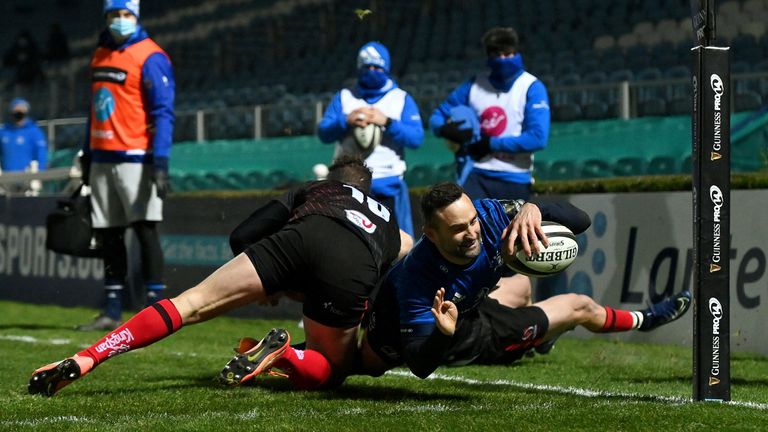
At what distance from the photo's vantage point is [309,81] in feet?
72.8

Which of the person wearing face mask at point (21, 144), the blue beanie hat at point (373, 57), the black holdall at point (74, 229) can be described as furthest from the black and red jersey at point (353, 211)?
the person wearing face mask at point (21, 144)

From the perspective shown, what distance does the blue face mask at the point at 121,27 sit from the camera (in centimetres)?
987

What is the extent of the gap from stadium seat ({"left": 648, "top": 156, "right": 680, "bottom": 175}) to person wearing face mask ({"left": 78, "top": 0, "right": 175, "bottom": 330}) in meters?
3.77

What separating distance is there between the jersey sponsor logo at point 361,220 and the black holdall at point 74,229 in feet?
14.4

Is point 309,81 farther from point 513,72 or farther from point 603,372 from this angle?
point 603,372

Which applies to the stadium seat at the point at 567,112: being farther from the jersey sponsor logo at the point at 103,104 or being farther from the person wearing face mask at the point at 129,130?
the jersey sponsor logo at the point at 103,104

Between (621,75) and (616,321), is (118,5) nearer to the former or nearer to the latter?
(616,321)

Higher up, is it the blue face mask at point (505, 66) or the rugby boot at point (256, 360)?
the blue face mask at point (505, 66)

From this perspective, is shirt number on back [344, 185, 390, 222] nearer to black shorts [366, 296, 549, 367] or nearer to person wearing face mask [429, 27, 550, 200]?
black shorts [366, 296, 549, 367]

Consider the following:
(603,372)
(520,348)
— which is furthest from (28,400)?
(603,372)

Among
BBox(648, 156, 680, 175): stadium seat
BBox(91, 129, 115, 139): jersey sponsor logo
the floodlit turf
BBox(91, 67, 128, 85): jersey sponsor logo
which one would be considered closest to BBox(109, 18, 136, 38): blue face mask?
BBox(91, 67, 128, 85): jersey sponsor logo

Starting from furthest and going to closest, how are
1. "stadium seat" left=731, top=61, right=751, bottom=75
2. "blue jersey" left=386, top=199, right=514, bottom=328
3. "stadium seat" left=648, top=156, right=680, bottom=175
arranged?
"stadium seat" left=731, top=61, right=751, bottom=75 < "stadium seat" left=648, top=156, right=680, bottom=175 < "blue jersey" left=386, top=199, right=514, bottom=328

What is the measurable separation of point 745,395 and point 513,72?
3.58 meters

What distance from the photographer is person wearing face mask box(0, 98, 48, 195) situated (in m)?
17.0
